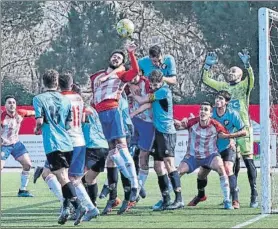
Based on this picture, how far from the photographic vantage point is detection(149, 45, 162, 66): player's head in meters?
13.3

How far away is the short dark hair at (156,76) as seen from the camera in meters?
13.0

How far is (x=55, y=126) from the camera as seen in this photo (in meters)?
11.2

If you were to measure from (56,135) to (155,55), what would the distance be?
2737 mm

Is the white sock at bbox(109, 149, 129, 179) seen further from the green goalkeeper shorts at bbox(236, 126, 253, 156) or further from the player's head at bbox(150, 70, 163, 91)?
the green goalkeeper shorts at bbox(236, 126, 253, 156)

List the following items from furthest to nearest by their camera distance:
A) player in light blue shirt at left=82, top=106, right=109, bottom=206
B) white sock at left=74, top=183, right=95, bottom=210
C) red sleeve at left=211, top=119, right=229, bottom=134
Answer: red sleeve at left=211, top=119, right=229, bottom=134 → player in light blue shirt at left=82, top=106, right=109, bottom=206 → white sock at left=74, top=183, right=95, bottom=210

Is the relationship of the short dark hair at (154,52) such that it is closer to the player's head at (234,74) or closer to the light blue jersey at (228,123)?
the light blue jersey at (228,123)

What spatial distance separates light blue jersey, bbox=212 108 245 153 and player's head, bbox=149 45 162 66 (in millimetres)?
1376

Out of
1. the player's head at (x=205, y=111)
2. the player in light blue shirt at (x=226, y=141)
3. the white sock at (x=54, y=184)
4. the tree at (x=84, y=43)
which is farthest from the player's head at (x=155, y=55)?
the tree at (x=84, y=43)

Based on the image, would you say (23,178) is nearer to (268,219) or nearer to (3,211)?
(3,211)

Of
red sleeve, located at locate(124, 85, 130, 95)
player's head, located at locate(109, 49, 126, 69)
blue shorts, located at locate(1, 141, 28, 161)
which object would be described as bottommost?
blue shorts, located at locate(1, 141, 28, 161)

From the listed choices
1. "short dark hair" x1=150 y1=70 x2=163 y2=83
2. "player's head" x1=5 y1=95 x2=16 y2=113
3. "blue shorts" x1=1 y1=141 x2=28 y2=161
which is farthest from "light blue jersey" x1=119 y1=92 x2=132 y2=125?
"blue shorts" x1=1 y1=141 x2=28 y2=161

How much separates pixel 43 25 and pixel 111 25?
6.12 m

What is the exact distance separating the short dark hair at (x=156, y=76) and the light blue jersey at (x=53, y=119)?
6.68ft

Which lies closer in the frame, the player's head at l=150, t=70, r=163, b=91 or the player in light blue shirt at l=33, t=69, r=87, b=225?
the player in light blue shirt at l=33, t=69, r=87, b=225
